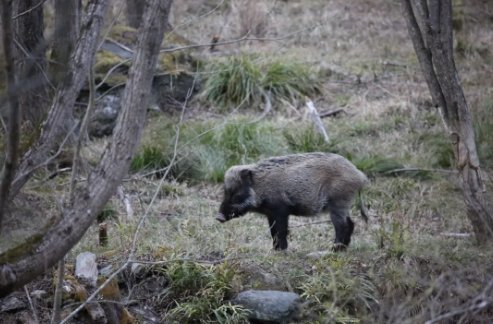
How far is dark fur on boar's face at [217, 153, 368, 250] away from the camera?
24.8ft

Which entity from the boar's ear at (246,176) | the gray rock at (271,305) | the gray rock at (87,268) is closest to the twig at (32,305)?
the gray rock at (87,268)

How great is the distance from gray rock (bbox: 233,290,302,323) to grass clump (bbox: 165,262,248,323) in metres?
0.09

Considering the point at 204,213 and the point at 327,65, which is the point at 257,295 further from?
the point at 327,65

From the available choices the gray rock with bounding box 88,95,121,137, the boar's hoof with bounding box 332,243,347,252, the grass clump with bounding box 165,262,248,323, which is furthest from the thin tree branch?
the gray rock with bounding box 88,95,121,137

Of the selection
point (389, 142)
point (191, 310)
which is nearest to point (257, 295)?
point (191, 310)

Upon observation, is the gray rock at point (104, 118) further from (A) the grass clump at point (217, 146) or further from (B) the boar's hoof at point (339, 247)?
(B) the boar's hoof at point (339, 247)

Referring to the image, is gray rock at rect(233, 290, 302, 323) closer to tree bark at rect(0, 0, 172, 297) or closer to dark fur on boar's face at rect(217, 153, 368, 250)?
dark fur on boar's face at rect(217, 153, 368, 250)

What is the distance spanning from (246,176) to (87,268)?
174cm

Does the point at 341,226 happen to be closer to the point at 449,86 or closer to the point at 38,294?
the point at 449,86

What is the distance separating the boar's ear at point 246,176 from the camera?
7.62 m

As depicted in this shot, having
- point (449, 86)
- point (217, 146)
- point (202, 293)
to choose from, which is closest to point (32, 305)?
point (202, 293)

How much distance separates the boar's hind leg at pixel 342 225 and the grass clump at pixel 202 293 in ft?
4.00

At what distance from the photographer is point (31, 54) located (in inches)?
202

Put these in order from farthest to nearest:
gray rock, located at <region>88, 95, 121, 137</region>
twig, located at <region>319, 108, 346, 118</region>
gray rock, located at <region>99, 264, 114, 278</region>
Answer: twig, located at <region>319, 108, 346, 118</region>
gray rock, located at <region>88, 95, 121, 137</region>
gray rock, located at <region>99, 264, 114, 278</region>
